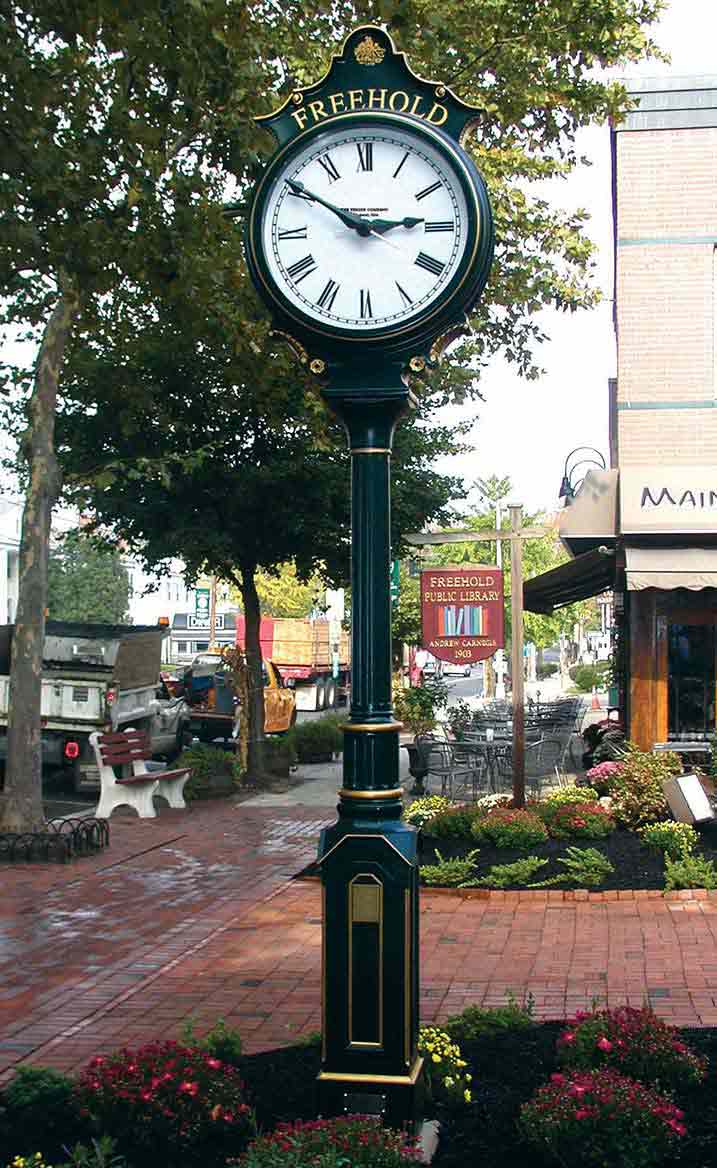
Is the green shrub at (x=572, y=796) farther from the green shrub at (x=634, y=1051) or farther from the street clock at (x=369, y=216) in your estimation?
the street clock at (x=369, y=216)

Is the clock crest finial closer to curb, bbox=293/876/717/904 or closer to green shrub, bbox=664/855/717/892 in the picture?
curb, bbox=293/876/717/904

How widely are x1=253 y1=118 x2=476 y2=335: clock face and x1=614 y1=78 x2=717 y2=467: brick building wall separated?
9827 millimetres

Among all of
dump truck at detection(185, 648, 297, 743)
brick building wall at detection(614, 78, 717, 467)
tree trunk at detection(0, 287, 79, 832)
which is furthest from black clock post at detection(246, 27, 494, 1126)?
dump truck at detection(185, 648, 297, 743)

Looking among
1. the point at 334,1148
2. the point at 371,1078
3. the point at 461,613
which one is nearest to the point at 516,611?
the point at 461,613

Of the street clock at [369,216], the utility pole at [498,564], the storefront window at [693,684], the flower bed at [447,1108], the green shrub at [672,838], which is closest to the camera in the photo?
the flower bed at [447,1108]

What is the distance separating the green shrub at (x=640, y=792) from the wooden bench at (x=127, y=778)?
6260 mm

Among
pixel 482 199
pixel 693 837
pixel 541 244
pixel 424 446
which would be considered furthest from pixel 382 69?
pixel 424 446

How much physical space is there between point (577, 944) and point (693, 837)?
105 inches

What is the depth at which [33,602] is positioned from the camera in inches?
547

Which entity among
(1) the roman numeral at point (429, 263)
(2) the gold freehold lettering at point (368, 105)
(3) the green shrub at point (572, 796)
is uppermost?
(2) the gold freehold lettering at point (368, 105)

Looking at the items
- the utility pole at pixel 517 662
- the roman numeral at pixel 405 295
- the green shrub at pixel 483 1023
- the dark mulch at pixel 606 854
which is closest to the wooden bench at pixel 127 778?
the dark mulch at pixel 606 854

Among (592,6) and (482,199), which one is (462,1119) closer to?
(482,199)

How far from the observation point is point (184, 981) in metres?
8.13

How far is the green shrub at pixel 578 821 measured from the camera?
11.5 meters
